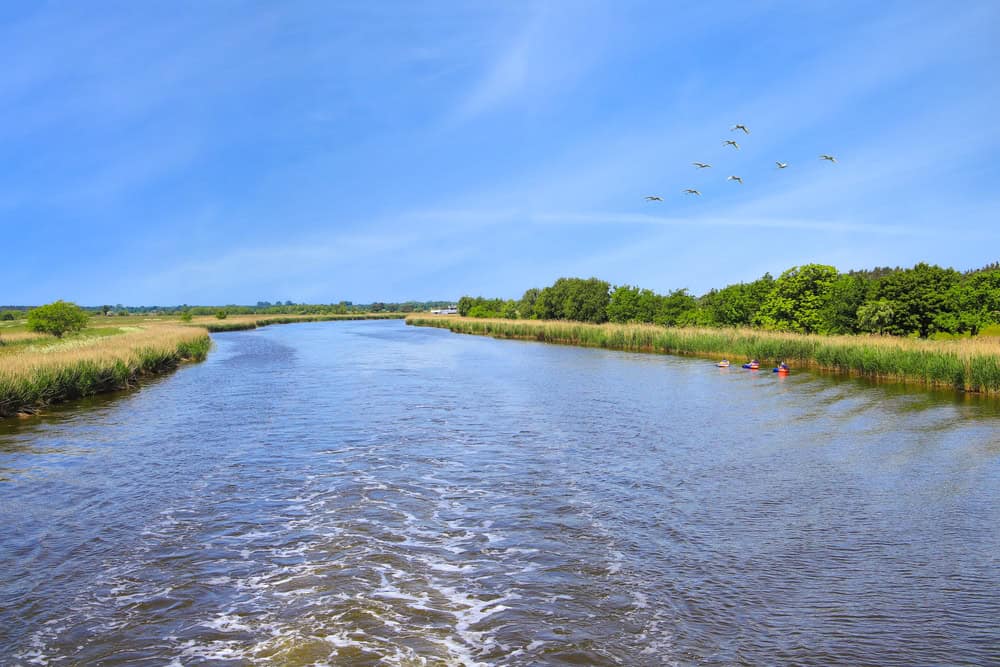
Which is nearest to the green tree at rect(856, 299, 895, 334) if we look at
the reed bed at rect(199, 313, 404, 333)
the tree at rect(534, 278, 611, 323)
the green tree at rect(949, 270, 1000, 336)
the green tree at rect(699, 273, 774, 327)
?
the green tree at rect(949, 270, 1000, 336)

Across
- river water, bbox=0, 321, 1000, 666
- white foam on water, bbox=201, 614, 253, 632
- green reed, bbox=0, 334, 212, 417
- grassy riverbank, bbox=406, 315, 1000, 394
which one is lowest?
white foam on water, bbox=201, 614, 253, 632

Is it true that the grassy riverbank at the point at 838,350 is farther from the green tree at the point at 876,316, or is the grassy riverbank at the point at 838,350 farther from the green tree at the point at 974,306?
the green tree at the point at 974,306

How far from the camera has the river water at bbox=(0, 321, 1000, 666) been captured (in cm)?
590

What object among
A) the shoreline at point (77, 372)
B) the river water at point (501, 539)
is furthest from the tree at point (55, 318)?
the river water at point (501, 539)

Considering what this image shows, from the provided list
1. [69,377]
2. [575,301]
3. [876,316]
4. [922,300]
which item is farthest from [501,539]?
[575,301]

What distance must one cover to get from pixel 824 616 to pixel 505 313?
307 feet

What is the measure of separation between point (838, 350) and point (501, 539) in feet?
83.3

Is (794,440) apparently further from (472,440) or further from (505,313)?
(505,313)

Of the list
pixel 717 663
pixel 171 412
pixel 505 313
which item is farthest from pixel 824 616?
pixel 505 313

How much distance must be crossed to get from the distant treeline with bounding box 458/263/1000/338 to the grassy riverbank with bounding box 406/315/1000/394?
15.4 feet

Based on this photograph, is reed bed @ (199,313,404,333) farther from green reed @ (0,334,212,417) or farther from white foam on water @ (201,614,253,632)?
white foam on water @ (201,614,253,632)

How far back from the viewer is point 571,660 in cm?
554

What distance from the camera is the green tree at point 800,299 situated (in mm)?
41094

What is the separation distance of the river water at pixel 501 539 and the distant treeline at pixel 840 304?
17330 millimetres
